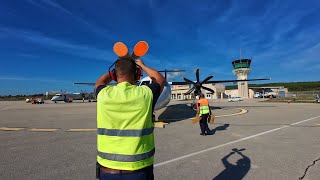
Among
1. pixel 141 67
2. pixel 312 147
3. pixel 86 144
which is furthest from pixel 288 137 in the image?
pixel 141 67

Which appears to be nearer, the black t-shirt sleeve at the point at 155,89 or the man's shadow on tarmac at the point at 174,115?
the black t-shirt sleeve at the point at 155,89

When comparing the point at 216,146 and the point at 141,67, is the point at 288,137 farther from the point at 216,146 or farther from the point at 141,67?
the point at 141,67

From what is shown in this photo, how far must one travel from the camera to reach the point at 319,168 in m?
6.44

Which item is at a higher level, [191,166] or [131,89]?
[131,89]

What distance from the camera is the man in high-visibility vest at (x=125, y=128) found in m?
2.64

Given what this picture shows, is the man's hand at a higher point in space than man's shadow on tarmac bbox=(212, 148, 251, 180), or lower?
higher

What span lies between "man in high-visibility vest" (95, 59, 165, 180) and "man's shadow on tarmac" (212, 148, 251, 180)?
369 centimetres

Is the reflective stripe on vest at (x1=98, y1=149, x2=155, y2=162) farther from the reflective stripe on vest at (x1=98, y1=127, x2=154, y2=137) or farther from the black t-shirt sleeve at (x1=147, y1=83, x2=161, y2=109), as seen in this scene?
the black t-shirt sleeve at (x1=147, y1=83, x2=161, y2=109)

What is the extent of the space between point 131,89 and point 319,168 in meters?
5.93

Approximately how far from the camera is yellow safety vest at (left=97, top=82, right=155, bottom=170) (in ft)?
8.69

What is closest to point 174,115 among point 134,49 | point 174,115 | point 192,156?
point 174,115

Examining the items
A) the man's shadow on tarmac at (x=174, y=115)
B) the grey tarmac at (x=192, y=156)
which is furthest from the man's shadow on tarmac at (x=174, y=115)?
the grey tarmac at (x=192, y=156)

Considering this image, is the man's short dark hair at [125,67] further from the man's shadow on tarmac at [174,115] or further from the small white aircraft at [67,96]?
the small white aircraft at [67,96]

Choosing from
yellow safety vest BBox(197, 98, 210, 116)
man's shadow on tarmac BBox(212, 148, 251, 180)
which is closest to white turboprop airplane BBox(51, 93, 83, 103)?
yellow safety vest BBox(197, 98, 210, 116)
